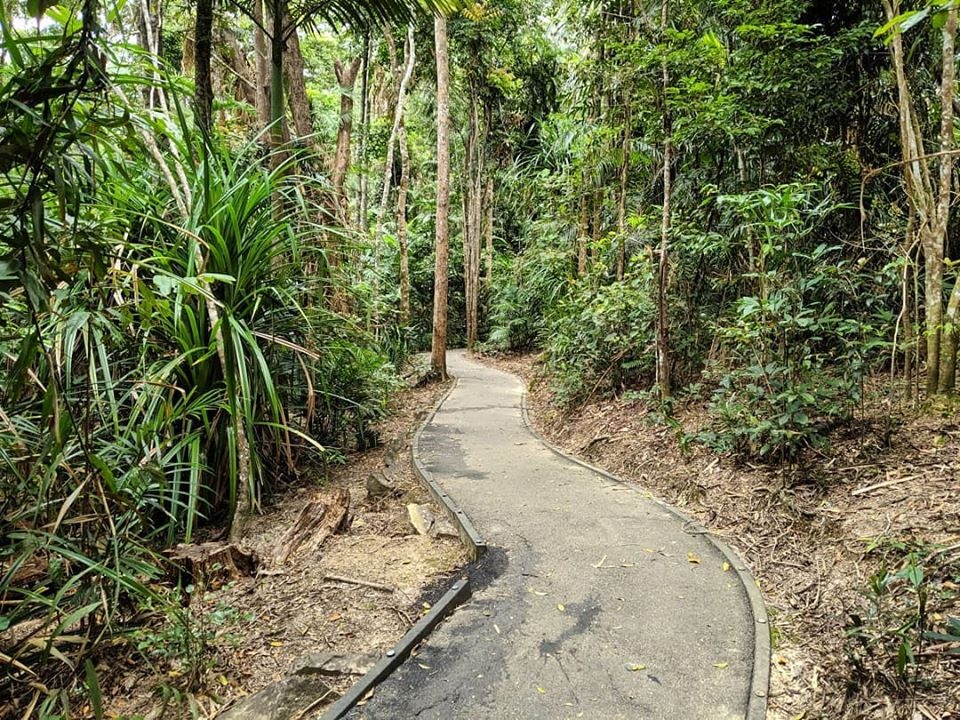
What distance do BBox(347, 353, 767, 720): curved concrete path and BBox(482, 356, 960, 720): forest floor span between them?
0.21 metres

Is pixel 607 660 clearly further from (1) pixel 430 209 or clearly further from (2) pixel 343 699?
(1) pixel 430 209

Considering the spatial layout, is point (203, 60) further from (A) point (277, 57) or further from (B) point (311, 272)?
(B) point (311, 272)

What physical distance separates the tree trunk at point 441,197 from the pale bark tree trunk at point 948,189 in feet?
26.5

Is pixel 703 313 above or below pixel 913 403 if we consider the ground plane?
above

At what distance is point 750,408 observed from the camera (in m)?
4.37

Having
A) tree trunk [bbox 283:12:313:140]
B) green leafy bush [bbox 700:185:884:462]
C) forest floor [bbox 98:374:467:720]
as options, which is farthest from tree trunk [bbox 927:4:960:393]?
tree trunk [bbox 283:12:313:140]

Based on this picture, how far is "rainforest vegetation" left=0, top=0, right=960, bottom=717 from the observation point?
1.36 m

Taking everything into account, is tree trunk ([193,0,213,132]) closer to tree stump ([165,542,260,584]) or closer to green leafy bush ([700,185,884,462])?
tree stump ([165,542,260,584])

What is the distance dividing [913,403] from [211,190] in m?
5.07

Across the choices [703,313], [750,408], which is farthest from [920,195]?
[703,313]

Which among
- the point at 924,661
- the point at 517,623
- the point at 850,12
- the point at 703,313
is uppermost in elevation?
the point at 850,12

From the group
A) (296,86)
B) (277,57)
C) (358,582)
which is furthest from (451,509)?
(296,86)

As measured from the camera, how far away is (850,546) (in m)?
3.19

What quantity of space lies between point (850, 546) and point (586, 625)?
1.62 meters
